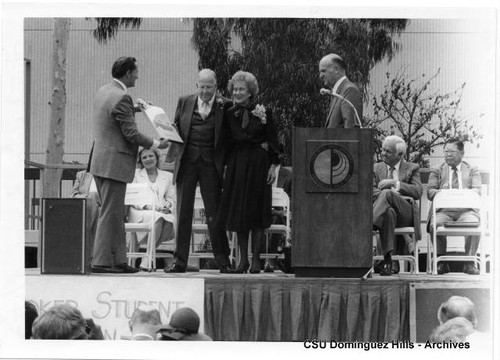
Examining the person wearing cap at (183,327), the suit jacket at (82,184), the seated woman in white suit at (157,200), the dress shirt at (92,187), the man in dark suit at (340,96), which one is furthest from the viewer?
the suit jacket at (82,184)

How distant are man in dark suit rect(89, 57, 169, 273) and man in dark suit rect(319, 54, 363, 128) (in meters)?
1.21

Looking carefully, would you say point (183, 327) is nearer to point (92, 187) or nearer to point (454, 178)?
point (92, 187)

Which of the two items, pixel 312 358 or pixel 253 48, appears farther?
pixel 253 48

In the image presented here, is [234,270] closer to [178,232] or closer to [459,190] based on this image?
[178,232]

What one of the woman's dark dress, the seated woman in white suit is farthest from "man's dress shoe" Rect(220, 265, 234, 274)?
the seated woman in white suit

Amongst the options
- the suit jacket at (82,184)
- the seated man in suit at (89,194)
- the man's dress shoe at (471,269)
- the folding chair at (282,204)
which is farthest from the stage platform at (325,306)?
the suit jacket at (82,184)

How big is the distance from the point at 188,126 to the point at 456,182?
2000mm

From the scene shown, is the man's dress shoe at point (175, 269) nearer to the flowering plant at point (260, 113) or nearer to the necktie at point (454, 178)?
the flowering plant at point (260, 113)

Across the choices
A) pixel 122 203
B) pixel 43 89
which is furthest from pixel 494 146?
pixel 43 89

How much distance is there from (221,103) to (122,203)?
3.29 feet

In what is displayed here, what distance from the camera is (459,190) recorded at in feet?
35.3

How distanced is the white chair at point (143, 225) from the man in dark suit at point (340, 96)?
149 cm

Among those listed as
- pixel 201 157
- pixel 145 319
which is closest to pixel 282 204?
pixel 201 157

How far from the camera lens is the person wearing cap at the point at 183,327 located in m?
9.13
